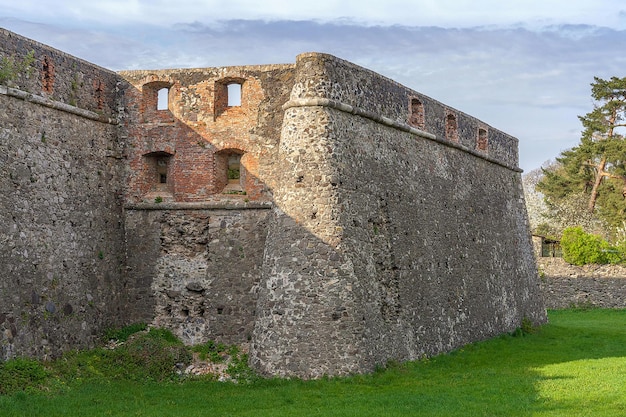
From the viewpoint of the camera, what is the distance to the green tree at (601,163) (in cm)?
5247

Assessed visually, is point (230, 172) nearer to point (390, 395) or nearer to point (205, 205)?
point (205, 205)

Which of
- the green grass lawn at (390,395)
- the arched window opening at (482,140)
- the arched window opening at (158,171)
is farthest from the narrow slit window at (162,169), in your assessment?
the arched window opening at (482,140)

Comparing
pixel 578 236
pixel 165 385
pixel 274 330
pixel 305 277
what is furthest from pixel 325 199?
pixel 578 236

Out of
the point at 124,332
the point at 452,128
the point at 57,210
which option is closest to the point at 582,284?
the point at 452,128

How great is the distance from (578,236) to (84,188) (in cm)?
2830

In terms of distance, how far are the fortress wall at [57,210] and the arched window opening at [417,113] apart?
740 cm

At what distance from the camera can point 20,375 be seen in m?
15.7

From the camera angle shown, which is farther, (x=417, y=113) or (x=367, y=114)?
(x=417, y=113)

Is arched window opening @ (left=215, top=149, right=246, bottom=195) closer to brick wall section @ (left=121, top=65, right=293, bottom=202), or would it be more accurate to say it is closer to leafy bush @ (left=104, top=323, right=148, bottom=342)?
brick wall section @ (left=121, top=65, right=293, bottom=202)

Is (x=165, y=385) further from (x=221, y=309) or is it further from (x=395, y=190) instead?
(x=395, y=190)

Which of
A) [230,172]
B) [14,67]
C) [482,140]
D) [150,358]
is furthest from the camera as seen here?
[482,140]

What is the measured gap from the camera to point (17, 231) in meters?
16.5

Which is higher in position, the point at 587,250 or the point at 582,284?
the point at 587,250

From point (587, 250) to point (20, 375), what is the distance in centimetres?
3055
